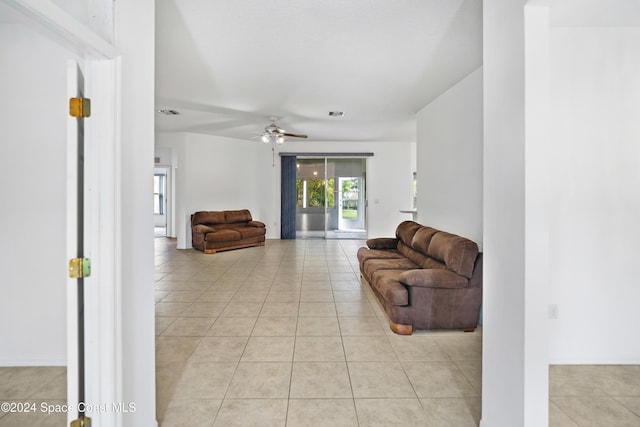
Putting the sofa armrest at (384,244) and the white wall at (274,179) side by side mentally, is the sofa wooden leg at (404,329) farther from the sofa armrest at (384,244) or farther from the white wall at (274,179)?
the white wall at (274,179)

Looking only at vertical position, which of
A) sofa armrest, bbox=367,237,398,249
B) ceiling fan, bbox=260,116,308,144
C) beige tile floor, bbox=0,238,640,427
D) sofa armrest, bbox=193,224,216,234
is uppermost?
ceiling fan, bbox=260,116,308,144

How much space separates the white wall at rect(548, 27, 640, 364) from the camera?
2.32 metres

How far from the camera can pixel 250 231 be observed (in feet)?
25.3

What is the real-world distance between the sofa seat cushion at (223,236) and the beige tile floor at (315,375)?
3109mm

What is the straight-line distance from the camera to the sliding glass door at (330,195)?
911 centimetres

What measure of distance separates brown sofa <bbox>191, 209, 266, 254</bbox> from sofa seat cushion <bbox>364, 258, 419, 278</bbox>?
4.08m

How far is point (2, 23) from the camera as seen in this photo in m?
2.41

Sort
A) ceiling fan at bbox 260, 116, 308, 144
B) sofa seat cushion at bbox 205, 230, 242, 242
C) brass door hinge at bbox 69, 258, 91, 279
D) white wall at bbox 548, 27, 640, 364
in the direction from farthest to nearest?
sofa seat cushion at bbox 205, 230, 242, 242 → ceiling fan at bbox 260, 116, 308, 144 → white wall at bbox 548, 27, 640, 364 → brass door hinge at bbox 69, 258, 91, 279

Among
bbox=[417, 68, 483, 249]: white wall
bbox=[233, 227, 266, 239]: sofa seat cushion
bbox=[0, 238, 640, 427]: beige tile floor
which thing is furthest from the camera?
bbox=[233, 227, 266, 239]: sofa seat cushion

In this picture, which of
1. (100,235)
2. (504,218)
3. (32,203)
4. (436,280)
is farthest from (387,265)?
(32,203)

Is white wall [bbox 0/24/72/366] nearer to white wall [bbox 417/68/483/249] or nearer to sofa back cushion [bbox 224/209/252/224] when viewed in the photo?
white wall [bbox 417/68/483/249]

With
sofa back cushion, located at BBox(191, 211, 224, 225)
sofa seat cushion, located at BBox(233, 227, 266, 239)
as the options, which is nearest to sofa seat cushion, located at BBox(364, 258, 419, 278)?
sofa seat cushion, located at BBox(233, 227, 266, 239)

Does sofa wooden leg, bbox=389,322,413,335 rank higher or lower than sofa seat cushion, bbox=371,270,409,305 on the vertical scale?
lower

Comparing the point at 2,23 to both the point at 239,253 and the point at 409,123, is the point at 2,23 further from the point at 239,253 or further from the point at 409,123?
the point at 409,123
